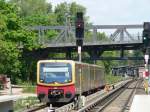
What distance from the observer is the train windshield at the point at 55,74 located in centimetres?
3647

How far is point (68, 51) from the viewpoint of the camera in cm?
10288

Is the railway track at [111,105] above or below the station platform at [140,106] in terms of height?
below

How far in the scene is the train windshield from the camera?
120ft

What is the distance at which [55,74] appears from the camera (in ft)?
120

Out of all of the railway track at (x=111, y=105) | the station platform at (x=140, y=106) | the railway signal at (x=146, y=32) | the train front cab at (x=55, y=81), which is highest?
the railway signal at (x=146, y=32)

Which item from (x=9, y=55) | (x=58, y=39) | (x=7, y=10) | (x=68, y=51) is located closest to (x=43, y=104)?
(x=9, y=55)

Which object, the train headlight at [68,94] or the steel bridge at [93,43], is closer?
the train headlight at [68,94]

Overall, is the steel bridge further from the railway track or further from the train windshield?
the train windshield

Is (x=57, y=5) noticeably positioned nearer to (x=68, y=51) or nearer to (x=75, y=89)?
(x=68, y=51)

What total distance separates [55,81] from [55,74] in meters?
0.44

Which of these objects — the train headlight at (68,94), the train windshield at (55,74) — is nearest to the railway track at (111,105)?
the train headlight at (68,94)

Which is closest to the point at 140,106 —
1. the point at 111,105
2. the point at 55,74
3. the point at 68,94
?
the point at 68,94

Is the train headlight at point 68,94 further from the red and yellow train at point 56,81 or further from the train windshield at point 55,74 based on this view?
the train windshield at point 55,74

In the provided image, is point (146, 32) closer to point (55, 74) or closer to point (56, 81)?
point (55, 74)
